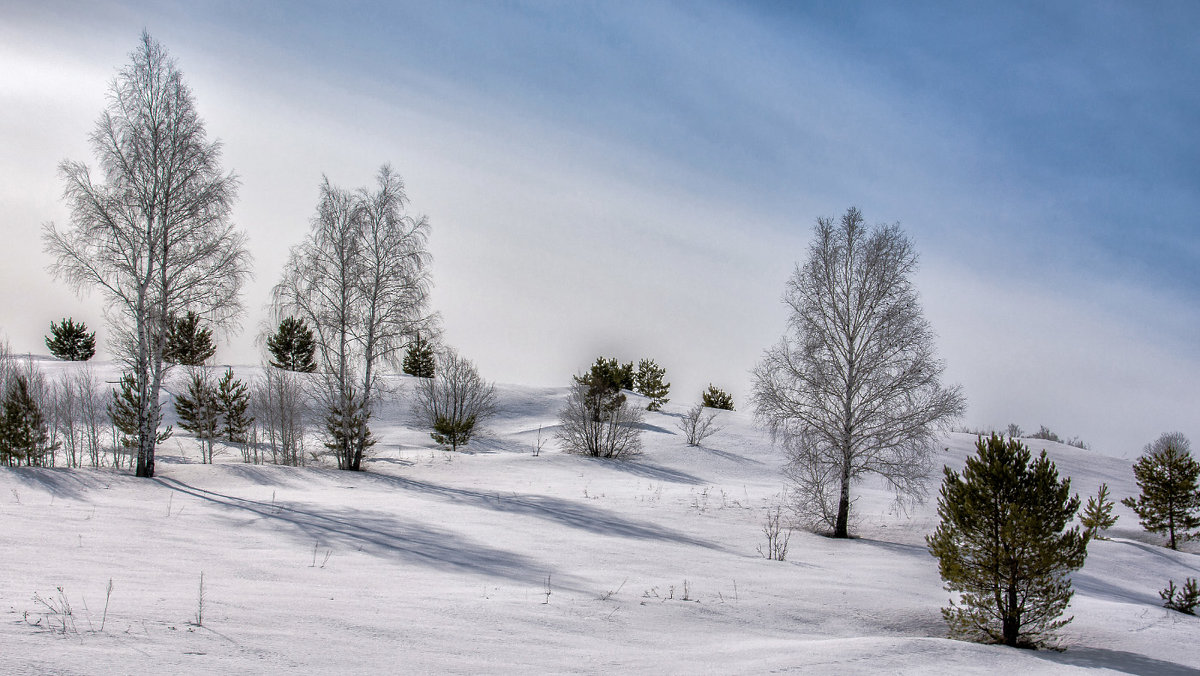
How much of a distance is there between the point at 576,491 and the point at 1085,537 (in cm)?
1557

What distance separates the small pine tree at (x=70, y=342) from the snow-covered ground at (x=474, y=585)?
41.7m

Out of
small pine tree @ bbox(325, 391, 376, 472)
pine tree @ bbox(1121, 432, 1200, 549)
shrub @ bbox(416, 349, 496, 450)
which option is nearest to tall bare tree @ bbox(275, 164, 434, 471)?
small pine tree @ bbox(325, 391, 376, 472)

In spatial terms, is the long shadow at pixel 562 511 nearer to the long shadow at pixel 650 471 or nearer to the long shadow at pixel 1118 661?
the long shadow at pixel 1118 661

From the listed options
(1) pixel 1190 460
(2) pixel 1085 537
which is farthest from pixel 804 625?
(1) pixel 1190 460

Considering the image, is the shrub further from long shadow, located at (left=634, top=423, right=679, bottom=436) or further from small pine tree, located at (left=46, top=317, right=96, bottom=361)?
small pine tree, located at (left=46, top=317, right=96, bottom=361)

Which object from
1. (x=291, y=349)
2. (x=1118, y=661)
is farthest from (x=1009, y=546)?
(x=291, y=349)

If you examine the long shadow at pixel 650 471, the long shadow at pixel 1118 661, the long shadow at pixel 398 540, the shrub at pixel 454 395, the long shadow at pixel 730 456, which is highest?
the shrub at pixel 454 395

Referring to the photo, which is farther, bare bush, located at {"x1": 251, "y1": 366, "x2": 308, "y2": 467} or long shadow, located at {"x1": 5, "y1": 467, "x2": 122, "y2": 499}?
bare bush, located at {"x1": 251, "y1": 366, "x2": 308, "y2": 467}

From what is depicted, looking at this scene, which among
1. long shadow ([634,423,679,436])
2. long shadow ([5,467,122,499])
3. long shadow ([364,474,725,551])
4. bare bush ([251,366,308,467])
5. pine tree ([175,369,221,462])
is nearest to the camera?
long shadow ([5,467,122,499])

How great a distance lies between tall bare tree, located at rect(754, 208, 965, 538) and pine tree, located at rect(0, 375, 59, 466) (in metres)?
22.1

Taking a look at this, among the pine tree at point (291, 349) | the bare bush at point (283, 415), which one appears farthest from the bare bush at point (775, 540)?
the pine tree at point (291, 349)

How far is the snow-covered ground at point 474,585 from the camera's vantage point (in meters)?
5.92

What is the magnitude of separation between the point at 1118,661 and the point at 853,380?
409 inches

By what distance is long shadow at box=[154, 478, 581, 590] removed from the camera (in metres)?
11.1
